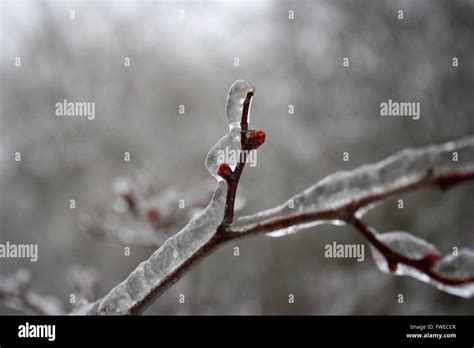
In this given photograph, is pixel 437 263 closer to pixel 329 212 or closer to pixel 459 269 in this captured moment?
pixel 459 269

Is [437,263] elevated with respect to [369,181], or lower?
lower

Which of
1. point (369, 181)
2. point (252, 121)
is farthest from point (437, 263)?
point (252, 121)

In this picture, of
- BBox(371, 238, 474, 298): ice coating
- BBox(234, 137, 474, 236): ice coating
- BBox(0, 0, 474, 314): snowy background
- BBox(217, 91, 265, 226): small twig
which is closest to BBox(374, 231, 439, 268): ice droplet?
BBox(371, 238, 474, 298): ice coating

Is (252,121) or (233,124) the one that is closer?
(233,124)

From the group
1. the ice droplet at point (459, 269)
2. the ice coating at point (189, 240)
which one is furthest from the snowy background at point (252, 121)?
the ice droplet at point (459, 269)

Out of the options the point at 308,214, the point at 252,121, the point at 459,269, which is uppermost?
the point at 252,121

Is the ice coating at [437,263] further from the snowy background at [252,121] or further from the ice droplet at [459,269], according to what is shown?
the snowy background at [252,121]
